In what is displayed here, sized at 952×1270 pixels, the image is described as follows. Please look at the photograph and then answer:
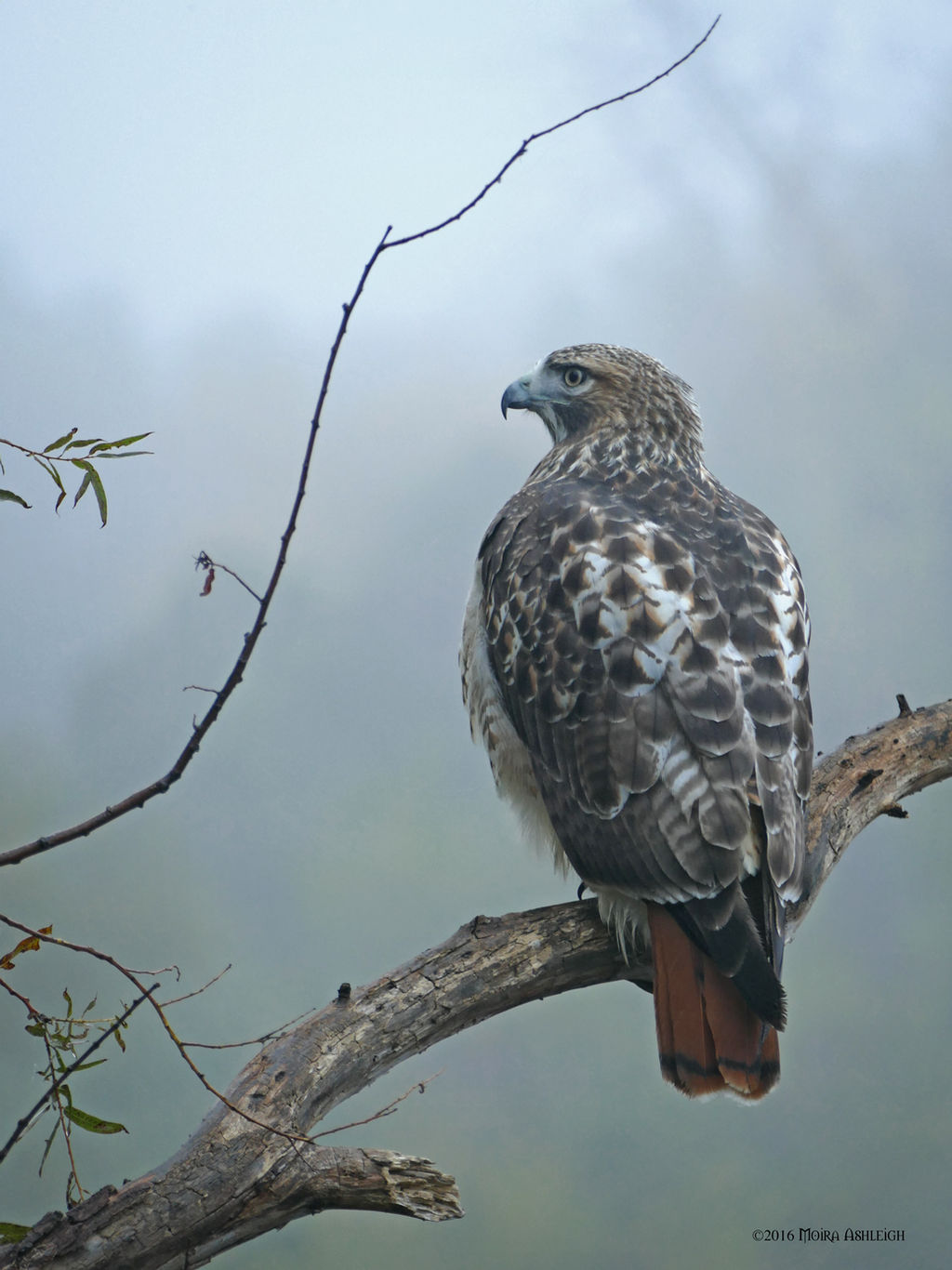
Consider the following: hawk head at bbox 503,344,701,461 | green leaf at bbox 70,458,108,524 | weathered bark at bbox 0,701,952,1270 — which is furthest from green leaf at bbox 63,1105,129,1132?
hawk head at bbox 503,344,701,461

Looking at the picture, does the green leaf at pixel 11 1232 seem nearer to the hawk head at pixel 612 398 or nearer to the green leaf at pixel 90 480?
the green leaf at pixel 90 480

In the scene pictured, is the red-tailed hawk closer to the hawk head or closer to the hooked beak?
the hawk head

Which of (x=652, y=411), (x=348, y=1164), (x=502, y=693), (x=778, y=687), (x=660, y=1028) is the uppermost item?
(x=652, y=411)

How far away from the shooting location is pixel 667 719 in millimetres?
1904

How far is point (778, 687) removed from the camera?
200 cm

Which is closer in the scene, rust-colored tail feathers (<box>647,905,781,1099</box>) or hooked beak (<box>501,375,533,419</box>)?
rust-colored tail feathers (<box>647,905,781,1099</box>)

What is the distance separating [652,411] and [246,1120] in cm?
165

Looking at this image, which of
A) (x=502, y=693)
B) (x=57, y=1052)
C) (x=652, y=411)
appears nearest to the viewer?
(x=57, y=1052)

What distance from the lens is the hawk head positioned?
254cm

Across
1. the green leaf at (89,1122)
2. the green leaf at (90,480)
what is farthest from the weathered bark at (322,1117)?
the green leaf at (90,480)

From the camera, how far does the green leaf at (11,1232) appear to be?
60.8 inches

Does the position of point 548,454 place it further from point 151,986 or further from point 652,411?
point 151,986

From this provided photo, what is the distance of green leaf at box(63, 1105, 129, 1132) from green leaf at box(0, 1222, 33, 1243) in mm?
145

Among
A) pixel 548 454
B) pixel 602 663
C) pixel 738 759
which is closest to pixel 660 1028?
pixel 738 759
